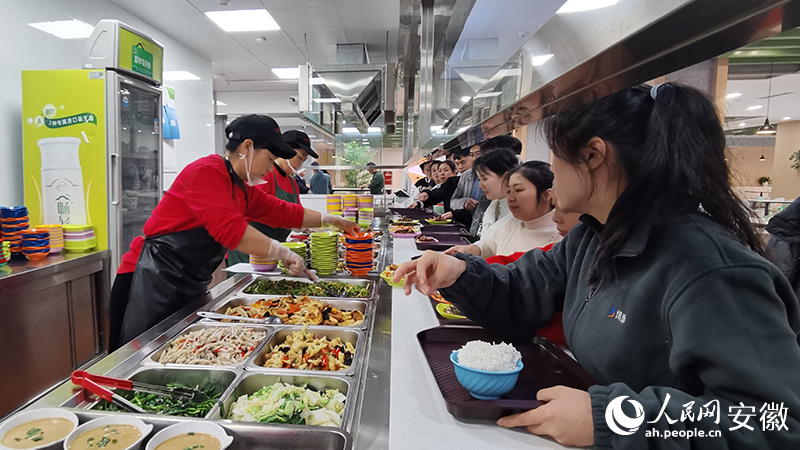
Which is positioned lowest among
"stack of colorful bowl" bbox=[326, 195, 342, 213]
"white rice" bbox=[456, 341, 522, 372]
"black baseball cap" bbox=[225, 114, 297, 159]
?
"white rice" bbox=[456, 341, 522, 372]

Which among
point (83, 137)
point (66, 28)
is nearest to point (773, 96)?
point (83, 137)

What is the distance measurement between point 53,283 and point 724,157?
4.23 meters

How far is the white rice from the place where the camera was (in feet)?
3.19

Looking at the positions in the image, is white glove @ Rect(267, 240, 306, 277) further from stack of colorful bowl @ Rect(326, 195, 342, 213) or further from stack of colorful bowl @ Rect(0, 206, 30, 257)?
stack of colorful bowl @ Rect(0, 206, 30, 257)

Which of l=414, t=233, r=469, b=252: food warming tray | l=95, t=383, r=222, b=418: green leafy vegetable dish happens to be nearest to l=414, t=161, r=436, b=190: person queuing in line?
l=414, t=233, r=469, b=252: food warming tray

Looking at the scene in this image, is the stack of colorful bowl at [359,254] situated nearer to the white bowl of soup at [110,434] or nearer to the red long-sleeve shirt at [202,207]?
the red long-sleeve shirt at [202,207]

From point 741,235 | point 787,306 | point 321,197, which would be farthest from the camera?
point 321,197

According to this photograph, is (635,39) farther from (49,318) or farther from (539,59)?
(49,318)

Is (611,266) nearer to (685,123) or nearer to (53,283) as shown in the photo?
(685,123)

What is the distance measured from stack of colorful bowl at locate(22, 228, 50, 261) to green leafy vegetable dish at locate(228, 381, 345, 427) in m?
3.10

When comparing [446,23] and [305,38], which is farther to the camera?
[305,38]

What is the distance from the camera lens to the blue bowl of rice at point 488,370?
37.8 inches

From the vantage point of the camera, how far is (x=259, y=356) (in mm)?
1561

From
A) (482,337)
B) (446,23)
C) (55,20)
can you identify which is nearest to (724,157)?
A: (482,337)
